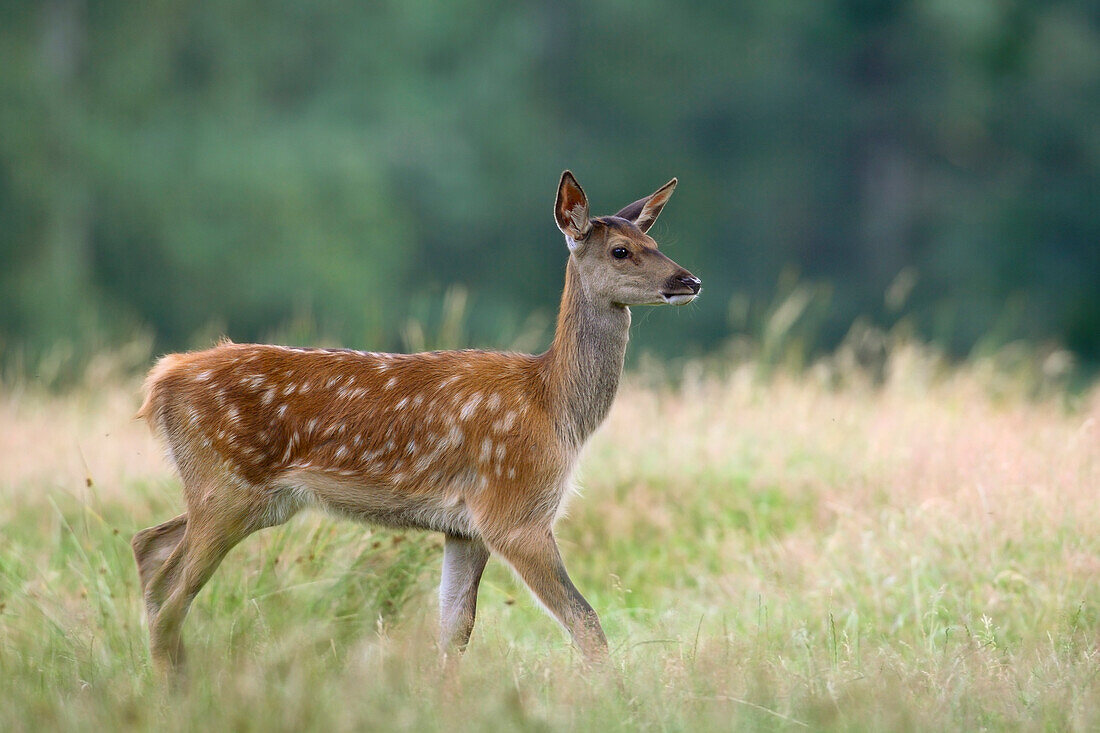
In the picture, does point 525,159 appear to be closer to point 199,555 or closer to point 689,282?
point 689,282

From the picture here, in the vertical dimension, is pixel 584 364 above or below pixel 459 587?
above

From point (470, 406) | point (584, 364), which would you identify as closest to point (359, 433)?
point (470, 406)

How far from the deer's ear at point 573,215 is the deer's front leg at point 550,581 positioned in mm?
1214

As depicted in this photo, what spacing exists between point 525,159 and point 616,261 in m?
19.6

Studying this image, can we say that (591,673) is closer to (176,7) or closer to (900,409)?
(900,409)

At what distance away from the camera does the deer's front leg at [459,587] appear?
5797 millimetres

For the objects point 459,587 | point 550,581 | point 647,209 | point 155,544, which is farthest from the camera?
point 647,209

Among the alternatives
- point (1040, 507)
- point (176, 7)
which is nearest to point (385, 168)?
point (176, 7)

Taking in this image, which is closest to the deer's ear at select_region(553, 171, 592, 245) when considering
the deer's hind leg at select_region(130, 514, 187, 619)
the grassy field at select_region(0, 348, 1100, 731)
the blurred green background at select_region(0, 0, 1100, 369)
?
the grassy field at select_region(0, 348, 1100, 731)

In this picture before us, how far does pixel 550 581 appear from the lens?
5457mm

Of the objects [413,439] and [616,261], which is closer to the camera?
[413,439]

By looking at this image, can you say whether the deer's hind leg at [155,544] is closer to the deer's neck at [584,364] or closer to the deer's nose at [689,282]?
the deer's neck at [584,364]

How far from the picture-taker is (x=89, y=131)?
23.0m

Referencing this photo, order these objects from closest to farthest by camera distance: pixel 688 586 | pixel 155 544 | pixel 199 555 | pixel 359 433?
pixel 199 555 < pixel 359 433 < pixel 155 544 < pixel 688 586
